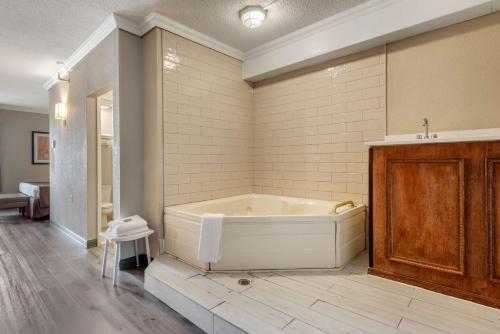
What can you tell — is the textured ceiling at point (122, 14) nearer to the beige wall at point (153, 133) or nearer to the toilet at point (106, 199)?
the beige wall at point (153, 133)

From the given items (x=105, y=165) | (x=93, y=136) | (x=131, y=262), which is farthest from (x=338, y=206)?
(x=105, y=165)

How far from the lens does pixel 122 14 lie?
8.39 ft

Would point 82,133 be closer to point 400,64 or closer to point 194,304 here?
point 194,304

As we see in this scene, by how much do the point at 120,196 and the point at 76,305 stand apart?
100 centimetres

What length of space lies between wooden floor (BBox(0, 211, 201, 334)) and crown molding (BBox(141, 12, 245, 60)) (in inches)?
98.2

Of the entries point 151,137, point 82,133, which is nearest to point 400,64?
point 151,137

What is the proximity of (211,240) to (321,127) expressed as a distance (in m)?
1.82

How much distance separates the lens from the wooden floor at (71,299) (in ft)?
5.78

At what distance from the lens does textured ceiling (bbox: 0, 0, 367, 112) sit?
2.37 metres

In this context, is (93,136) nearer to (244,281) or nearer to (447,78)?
(244,281)

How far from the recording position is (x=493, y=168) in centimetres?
159

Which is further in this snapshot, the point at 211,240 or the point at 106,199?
the point at 106,199

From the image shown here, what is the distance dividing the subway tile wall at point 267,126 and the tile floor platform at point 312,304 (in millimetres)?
991

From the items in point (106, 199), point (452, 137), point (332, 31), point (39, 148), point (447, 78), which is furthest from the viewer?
point (39, 148)
